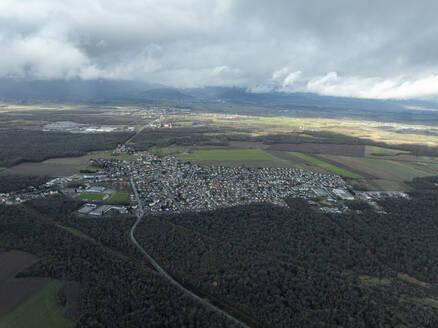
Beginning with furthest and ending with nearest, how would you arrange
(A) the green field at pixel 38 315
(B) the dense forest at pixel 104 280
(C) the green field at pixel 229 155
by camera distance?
(C) the green field at pixel 229 155 < (B) the dense forest at pixel 104 280 < (A) the green field at pixel 38 315

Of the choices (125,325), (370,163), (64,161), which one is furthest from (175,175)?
(370,163)

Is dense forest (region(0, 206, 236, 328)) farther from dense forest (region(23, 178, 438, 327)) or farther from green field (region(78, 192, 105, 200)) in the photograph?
green field (region(78, 192, 105, 200))

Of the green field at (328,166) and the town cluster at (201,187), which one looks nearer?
the town cluster at (201,187)

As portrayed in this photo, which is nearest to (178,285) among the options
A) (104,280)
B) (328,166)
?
(104,280)

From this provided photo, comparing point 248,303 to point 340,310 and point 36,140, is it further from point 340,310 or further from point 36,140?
point 36,140

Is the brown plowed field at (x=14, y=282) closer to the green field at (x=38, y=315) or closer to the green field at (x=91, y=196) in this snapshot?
the green field at (x=38, y=315)

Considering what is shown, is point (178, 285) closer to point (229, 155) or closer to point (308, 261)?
point (308, 261)

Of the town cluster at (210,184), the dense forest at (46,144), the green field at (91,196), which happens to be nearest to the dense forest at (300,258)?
the green field at (91,196)
